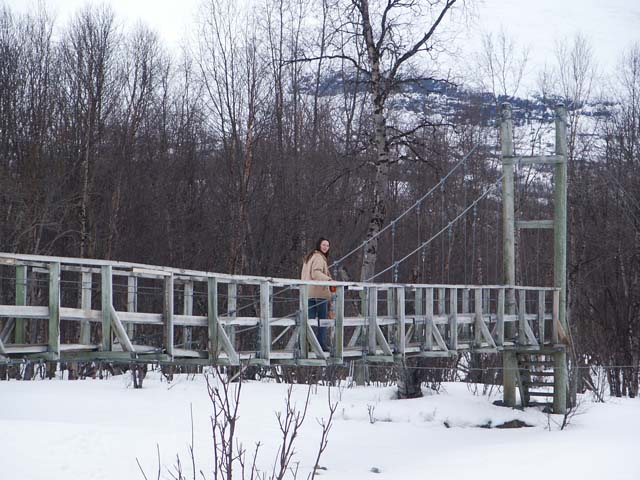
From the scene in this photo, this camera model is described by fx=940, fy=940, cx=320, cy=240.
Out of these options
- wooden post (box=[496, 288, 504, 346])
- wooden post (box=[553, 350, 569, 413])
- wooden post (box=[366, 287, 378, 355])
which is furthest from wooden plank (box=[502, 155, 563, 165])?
wooden post (box=[366, 287, 378, 355])

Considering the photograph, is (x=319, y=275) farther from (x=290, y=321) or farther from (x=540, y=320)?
(x=540, y=320)

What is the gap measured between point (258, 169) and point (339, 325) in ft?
43.8

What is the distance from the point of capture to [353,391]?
52.4ft

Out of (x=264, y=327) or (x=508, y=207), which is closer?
(x=264, y=327)

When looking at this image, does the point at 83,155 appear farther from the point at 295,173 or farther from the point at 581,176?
the point at 581,176

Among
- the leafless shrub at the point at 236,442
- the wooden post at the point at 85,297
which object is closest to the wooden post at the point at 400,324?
the leafless shrub at the point at 236,442

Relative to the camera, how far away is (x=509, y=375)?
49.0ft

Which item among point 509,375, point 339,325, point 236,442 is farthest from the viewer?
point 509,375

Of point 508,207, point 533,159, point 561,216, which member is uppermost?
point 533,159

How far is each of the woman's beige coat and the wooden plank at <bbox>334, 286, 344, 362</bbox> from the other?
193 millimetres

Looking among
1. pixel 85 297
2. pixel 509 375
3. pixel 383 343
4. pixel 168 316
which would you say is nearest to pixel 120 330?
pixel 168 316

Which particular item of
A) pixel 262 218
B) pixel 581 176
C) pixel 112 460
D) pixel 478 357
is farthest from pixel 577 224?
pixel 112 460

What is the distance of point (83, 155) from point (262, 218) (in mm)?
4580

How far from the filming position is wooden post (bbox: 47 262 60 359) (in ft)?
25.5
